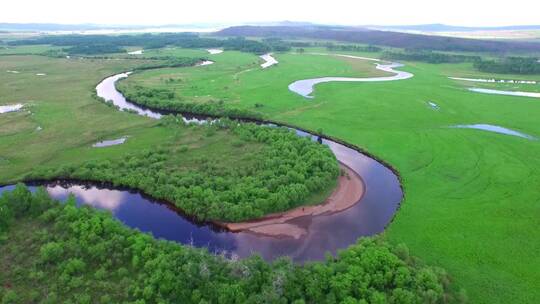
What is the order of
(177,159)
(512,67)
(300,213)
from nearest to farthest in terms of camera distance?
(300,213) < (177,159) < (512,67)

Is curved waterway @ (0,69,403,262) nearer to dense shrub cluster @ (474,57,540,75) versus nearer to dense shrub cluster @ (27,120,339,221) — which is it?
dense shrub cluster @ (27,120,339,221)

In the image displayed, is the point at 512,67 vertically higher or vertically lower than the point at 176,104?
higher

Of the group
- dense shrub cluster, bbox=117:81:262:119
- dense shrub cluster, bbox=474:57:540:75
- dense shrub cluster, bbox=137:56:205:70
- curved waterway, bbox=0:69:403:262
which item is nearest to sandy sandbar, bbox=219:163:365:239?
curved waterway, bbox=0:69:403:262

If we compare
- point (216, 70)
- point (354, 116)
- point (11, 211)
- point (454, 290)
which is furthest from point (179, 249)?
point (216, 70)

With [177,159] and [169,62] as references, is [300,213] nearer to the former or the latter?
[177,159]

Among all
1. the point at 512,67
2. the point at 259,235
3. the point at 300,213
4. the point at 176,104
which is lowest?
the point at 259,235

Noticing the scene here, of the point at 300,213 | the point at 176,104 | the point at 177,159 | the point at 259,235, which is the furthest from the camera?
the point at 176,104

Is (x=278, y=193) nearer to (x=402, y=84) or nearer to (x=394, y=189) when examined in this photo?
(x=394, y=189)

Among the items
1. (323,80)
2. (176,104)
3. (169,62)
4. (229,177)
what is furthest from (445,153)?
(169,62)
